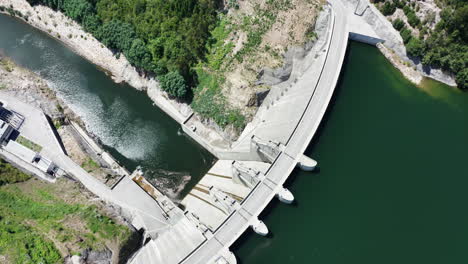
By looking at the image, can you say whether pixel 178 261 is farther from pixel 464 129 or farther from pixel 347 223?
pixel 464 129

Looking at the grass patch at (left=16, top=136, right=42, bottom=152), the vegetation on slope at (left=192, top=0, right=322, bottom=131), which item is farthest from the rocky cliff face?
the grass patch at (left=16, top=136, right=42, bottom=152)

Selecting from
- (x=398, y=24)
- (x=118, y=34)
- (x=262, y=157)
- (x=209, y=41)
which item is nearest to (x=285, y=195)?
(x=262, y=157)

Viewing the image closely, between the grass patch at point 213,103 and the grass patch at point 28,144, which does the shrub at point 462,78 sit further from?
the grass patch at point 28,144

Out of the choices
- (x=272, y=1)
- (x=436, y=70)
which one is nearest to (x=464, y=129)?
(x=436, y=70)

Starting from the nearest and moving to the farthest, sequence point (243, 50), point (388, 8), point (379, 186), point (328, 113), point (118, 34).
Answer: point (379, 186), point (328, 113), point (243, 50), point (118, 34), point (388, 8)

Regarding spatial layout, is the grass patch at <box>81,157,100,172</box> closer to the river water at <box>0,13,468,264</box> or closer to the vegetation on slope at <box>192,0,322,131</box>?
the river water at <box>0,13,468,264</box>

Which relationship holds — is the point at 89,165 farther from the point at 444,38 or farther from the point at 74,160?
the point at 444,38

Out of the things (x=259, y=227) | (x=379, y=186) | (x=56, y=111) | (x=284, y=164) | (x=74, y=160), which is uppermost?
(x=379, y=186)
